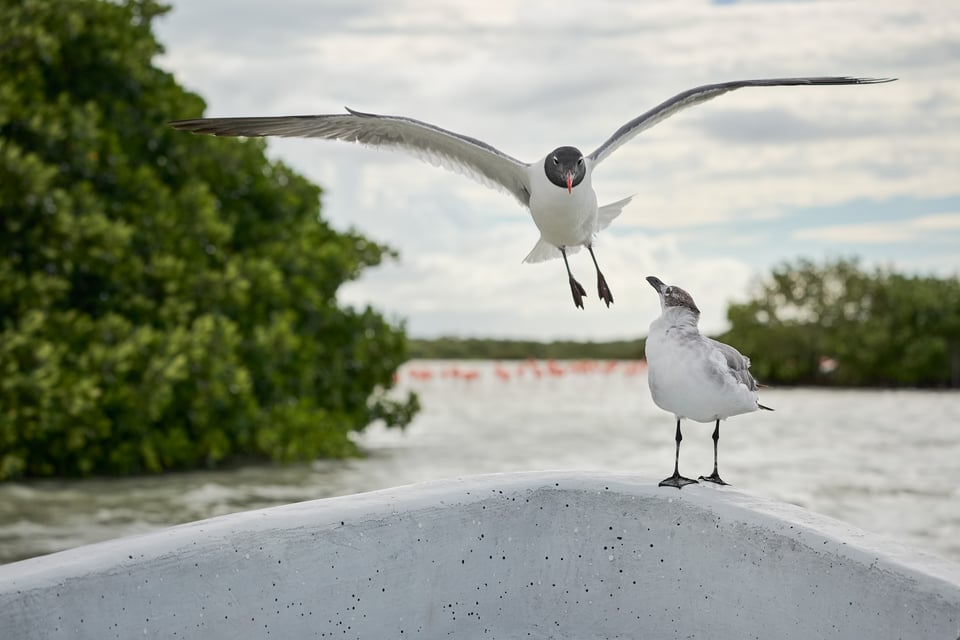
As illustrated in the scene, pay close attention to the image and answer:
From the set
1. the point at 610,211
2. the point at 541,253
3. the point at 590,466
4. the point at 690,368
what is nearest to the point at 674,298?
the point at 690,368

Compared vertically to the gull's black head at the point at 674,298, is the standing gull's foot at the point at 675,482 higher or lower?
lower

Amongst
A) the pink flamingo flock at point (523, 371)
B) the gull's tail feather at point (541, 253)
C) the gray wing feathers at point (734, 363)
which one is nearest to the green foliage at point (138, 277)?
the gull's tail feather at point (541, 253)

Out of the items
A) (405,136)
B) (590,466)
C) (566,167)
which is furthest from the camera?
(590,466)

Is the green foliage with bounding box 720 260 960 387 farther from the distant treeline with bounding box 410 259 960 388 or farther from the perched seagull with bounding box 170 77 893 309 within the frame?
the perched seagull with bounding box 170 77 893 309

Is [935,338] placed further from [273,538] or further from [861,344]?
[273,538]

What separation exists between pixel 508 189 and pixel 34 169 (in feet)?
19.2

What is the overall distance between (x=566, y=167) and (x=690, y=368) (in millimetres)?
750

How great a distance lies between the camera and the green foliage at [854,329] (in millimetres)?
34000

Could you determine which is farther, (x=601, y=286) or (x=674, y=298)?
(x=601, y=286)

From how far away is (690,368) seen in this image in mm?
2664

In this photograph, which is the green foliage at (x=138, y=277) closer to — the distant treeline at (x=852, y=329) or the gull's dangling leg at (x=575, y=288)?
the gull's dangling leg at (x=575, y=288)

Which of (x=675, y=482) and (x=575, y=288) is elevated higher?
(x=575, y=288)

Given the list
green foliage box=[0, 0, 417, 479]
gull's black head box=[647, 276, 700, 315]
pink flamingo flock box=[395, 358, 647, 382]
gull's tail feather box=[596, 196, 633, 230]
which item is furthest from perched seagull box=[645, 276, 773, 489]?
pink flamingo flock box=[395, 358, 647, 382]

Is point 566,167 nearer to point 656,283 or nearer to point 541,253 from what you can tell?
point 656,283
